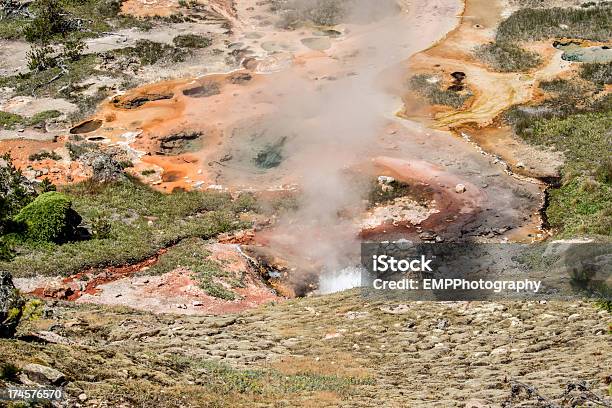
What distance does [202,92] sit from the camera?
36.5 m

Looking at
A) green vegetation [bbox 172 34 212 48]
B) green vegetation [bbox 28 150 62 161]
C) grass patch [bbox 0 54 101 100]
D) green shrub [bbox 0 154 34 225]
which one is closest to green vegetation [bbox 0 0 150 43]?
green vegetation [bbox 172 34 212 48]

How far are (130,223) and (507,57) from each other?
25508 millimetres

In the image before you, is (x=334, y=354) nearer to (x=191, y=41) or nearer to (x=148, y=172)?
(x=148, y=172)

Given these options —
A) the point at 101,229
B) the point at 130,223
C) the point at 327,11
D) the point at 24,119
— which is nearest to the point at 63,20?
the point at 24,119

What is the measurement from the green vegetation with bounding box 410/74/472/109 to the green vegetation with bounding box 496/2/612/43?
7987 millimetres

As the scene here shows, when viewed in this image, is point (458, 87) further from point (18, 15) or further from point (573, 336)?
point (18, 15)

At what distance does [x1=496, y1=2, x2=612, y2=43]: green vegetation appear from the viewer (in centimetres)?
4144

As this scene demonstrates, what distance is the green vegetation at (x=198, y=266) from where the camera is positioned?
19844 millimetres

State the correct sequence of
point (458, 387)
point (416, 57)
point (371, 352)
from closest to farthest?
point (458, 387) → point (371, 352) → point (416, 57)

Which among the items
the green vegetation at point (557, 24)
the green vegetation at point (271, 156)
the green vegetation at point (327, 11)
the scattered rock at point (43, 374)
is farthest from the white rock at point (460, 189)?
the green vegetation at point (327, 11)

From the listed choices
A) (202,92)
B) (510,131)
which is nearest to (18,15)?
(202,92)

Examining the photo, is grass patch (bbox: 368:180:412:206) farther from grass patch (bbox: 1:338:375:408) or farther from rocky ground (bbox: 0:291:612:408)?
grass patch (bbox: 1:338:375:408)

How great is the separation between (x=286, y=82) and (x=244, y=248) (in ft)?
52.3

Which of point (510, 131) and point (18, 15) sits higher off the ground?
point (18, 15)
